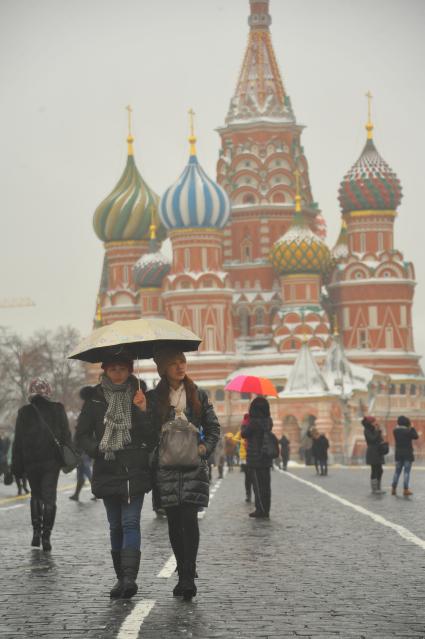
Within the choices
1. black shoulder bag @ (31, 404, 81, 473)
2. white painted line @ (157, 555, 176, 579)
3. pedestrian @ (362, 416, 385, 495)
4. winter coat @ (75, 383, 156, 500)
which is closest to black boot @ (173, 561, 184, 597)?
winter coat @ (75, 383, 156, 500)

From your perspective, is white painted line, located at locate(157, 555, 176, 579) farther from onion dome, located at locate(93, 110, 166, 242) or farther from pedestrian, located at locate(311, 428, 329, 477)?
onion dome, located at locate(93, 110, 166, 242)

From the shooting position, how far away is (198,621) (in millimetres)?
9312

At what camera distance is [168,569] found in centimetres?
1229

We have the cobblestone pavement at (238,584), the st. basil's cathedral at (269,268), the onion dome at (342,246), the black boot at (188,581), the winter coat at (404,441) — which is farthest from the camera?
the onion dome at (342,246)

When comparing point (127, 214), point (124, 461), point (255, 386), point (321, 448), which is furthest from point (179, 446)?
point (127, 214)

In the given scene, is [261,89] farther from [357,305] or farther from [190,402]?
[190,402]

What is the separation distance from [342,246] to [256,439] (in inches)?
3107

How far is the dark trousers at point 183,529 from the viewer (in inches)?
416

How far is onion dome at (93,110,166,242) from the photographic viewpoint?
9838 cm

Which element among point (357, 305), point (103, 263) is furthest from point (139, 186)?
point (357, 305)

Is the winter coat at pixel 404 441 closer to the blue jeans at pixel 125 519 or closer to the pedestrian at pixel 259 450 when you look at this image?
the pedestrian at pixel 259 450

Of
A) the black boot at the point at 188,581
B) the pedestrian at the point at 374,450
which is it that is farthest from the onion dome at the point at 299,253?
the black boot at the point at 188,581

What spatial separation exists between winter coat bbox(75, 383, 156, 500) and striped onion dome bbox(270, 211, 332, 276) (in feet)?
262

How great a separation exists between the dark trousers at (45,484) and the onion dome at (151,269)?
263ft
